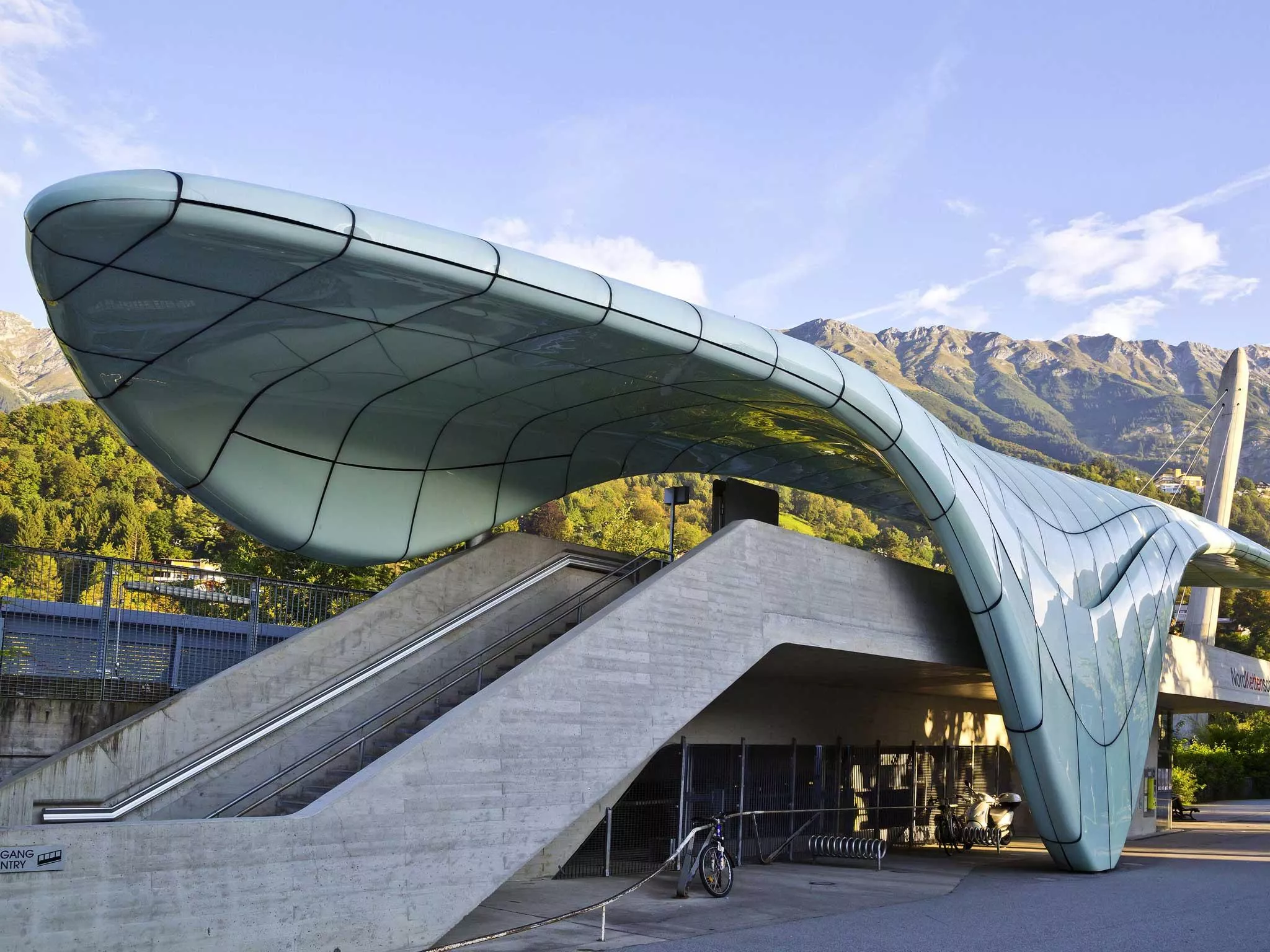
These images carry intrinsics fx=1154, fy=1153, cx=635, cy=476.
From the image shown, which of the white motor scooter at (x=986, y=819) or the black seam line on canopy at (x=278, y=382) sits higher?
the black seam line on canopy at (x=278, y=382)

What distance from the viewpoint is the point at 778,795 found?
70.7 ft

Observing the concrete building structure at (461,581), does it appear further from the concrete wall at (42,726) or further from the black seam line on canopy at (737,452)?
the concrete wall at (42,726)

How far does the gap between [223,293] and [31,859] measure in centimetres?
542

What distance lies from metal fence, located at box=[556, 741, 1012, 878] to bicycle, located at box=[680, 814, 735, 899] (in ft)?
8.98

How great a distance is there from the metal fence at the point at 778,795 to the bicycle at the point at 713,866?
2.74 meters

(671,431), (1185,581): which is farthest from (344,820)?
(1185,581)

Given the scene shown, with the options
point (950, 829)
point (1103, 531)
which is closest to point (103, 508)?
point (950, 829)

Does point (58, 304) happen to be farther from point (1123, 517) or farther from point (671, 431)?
point (1123, 517)

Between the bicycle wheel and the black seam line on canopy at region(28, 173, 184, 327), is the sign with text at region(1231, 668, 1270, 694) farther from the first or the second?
the black seam line on canopy at region(28, 173, 184, 327)

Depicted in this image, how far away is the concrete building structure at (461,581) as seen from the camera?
961 cm

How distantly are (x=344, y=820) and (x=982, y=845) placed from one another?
1915 cm

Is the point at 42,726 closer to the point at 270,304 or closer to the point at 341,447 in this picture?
the point at 341,447

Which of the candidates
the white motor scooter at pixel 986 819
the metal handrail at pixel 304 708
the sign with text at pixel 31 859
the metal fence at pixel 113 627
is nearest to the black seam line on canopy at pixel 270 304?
the metal fence at pixel 113 627

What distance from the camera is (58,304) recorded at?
35.2ft
